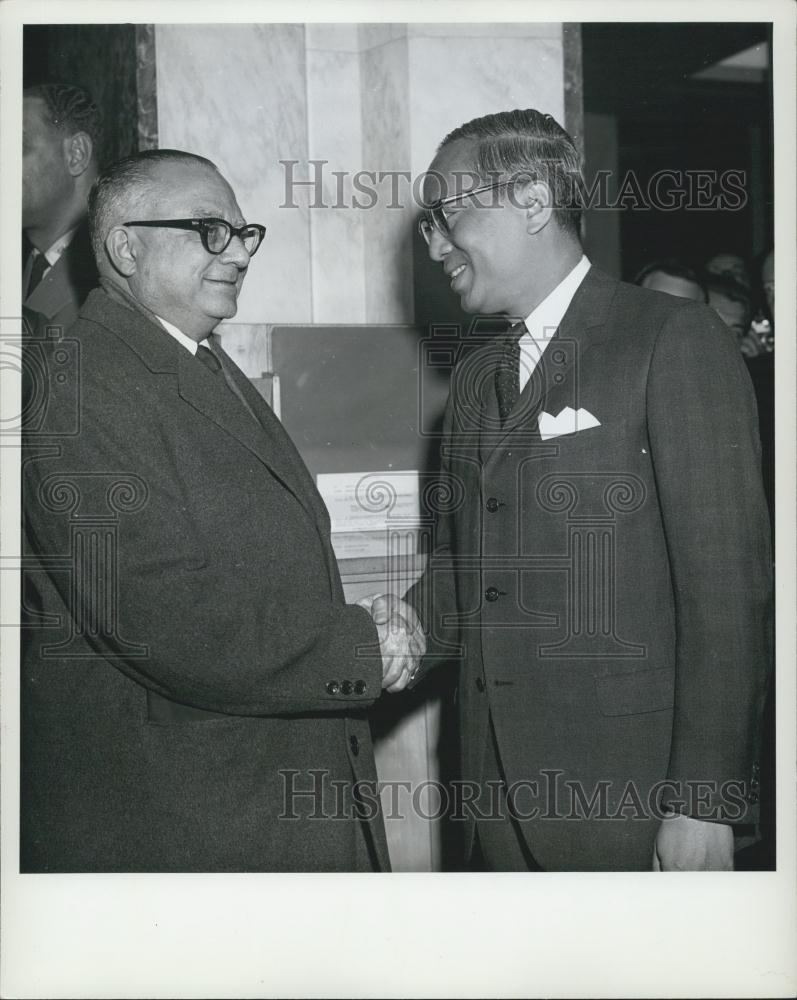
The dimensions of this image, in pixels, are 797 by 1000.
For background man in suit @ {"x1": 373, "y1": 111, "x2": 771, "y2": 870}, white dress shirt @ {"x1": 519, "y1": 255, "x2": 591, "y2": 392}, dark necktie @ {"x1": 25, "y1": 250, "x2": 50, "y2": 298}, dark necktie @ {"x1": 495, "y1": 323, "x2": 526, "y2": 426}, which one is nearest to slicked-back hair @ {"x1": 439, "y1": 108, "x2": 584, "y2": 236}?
background man in suit @ {"x1": 373, "y1": 111, "x2": 771, "y2": 870}

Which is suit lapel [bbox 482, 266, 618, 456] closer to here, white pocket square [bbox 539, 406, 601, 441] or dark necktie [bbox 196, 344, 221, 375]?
white pocket square [bbox 539, 406, 601, 441]

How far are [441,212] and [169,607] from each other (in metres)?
1.06

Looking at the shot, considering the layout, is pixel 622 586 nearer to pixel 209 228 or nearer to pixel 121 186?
pixel 209 228

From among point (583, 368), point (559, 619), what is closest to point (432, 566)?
point (559, 619)

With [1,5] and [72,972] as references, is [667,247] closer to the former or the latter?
[1,5]

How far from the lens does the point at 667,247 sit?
5250 millimetres

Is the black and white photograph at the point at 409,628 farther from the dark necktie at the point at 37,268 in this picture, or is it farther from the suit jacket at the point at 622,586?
the dark necktie at the point at 37,268

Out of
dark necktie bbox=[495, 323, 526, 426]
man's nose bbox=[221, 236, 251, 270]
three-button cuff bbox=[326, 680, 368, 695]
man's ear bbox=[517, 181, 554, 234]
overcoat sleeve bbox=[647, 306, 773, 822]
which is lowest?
three-button cuff bbox=[326, 680, 368, 695]

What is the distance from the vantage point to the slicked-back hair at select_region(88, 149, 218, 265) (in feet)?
7.06

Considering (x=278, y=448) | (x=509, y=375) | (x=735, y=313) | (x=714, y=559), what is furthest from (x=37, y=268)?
(x=735, y=313)

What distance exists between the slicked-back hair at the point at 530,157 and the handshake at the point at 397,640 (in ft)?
3.15

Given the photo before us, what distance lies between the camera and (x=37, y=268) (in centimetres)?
261

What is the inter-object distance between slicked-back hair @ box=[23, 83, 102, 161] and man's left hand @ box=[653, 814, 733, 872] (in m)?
2.22

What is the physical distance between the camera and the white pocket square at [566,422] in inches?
78.7
